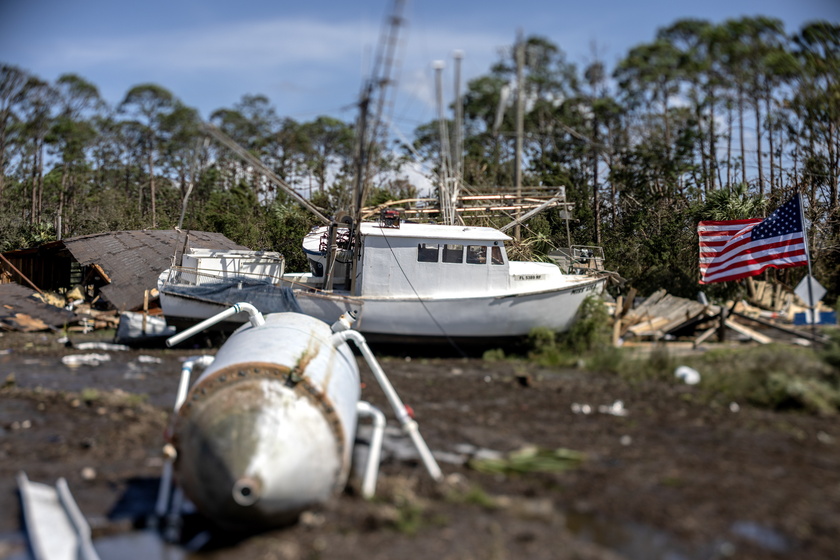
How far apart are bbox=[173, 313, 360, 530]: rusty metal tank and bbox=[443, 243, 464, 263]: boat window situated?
7484 mm

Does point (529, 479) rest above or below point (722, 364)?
below

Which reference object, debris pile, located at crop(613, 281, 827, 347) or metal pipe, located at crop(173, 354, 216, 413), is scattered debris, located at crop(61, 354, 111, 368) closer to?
metal pipe, located at crop(173, 354, 216, 413)

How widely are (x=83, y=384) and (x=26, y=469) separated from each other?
408cm

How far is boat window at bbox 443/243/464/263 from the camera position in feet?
44.5

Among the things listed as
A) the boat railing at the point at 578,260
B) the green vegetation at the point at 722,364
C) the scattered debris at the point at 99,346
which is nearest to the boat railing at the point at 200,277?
the scattered debris at the point at 99,346

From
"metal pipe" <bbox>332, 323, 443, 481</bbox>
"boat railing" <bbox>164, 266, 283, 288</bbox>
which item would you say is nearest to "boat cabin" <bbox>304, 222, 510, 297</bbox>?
"boat railing" <bbox>164, 266, 283, 288</bbox>

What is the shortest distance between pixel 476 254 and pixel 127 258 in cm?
1076

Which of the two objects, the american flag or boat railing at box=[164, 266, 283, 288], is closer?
the american flag

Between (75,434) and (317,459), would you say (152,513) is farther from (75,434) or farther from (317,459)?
(75,434)

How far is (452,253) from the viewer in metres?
13.6

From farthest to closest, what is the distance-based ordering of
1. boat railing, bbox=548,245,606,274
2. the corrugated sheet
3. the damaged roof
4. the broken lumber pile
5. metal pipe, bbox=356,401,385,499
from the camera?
the corrugated sheet → boat railing, bbox=548,245,606,274 → the damaged roof → the broken lumber pile → metal pipe, bbox=356,401,385,499

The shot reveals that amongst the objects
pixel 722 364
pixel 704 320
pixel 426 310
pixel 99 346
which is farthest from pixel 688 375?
pixel 99 346

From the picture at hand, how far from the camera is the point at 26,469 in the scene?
6836mm

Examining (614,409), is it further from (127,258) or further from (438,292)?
(127,258)
